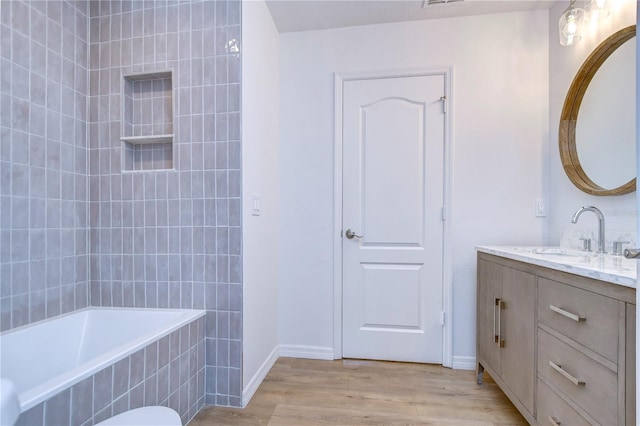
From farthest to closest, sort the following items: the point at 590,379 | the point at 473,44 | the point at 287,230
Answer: the point at 287,230 < the point at 473,44 < the point at 590,379

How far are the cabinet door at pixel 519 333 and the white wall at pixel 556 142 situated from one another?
0.57m

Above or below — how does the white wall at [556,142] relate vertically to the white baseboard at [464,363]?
above

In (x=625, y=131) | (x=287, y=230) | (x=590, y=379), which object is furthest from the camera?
(x=287, y=230)

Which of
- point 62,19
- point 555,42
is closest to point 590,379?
point 555,42

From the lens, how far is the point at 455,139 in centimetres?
219

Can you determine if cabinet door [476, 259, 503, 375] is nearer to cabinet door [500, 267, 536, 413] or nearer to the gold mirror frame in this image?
cabinet door [500, 267, 536, 413]

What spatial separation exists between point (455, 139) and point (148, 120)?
2039mm

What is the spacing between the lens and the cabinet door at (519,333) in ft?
4.57

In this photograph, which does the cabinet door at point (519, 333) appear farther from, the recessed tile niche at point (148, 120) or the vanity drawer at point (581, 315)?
the recessed tile niche at point (148, 120)

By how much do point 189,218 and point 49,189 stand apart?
737 millimetres

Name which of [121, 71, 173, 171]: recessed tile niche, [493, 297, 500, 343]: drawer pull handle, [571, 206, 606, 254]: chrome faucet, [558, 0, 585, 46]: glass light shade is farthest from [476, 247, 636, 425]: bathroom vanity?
[121, 71, 173, 171]: recessed tile niche

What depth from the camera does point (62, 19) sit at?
1756mm

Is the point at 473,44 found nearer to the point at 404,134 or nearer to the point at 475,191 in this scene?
the point at 404,134

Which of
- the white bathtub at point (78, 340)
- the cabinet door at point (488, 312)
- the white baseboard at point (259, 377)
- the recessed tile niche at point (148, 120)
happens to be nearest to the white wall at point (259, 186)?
the white baseboard at point (259, 377)
